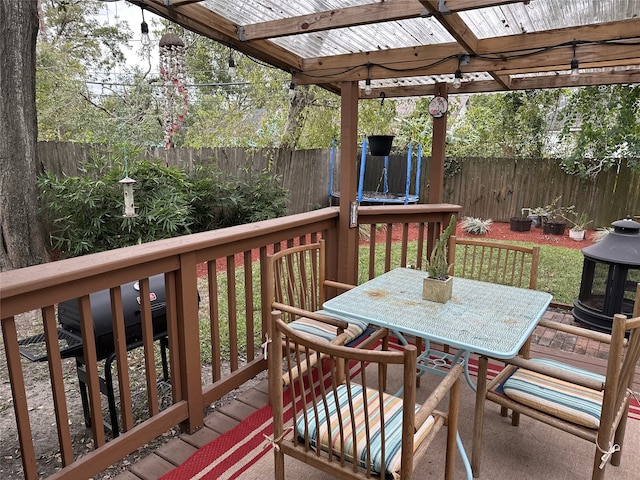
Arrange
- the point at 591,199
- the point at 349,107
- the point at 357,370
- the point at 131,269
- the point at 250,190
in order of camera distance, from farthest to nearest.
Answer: the point at 591,199 < the point at 250,190 < the point at 349,107 < the point at 357,370 < the point at 131,269

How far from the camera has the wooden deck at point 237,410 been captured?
1.93 m

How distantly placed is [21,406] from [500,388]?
5.85 ft

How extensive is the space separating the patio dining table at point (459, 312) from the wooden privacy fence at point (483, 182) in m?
5.37

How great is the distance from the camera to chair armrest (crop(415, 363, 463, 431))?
130cm

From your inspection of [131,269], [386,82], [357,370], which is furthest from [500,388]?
[386,82]

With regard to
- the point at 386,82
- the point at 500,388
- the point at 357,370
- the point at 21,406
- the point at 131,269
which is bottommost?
the point at 357,370

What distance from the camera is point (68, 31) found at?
11.8 meters

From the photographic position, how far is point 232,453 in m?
2.02

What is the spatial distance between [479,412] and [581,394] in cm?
40

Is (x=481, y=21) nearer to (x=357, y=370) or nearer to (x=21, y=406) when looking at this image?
(x=357, y=370)

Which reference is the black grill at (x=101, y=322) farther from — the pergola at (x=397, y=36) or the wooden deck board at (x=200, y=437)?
the pergola at (x=397, y=36)

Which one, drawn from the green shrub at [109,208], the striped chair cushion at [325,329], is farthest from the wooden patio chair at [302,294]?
the green shrub at [109,208]

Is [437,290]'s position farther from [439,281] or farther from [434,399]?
[434,399]

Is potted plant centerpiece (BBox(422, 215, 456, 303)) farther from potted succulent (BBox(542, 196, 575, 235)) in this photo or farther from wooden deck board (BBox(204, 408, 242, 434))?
potted succulent (BBox(542, 196, 575, 235))
